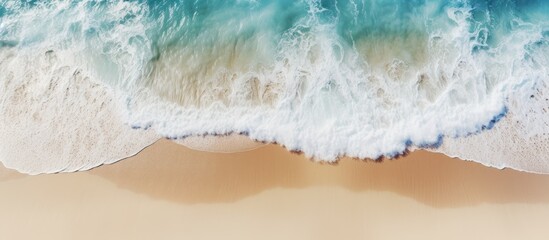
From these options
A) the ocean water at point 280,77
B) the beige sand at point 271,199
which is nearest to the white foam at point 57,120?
the ocean water at point 280,77

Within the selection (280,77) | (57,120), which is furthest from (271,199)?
(57,120)

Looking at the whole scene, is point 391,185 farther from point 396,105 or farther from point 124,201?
point 124,201

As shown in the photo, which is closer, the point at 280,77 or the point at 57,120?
the point at 57,120

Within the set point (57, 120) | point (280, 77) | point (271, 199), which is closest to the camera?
point (271, 199)

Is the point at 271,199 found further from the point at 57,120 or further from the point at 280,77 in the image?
the point at 57,120

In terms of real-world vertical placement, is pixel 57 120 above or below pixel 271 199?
above

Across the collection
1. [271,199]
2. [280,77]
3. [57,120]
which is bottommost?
[271,199]

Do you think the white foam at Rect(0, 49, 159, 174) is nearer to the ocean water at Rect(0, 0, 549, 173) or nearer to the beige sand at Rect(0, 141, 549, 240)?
the ocean water at Rect(0, 0, 549, 173)

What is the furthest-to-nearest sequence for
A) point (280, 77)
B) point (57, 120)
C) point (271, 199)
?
point (280, 77) < point (57, 120) < point (271, 199)
